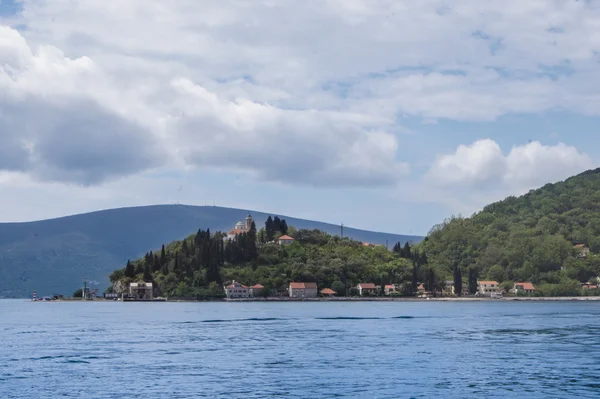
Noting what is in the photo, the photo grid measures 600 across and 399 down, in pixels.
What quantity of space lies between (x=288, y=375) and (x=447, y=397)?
10.1 m

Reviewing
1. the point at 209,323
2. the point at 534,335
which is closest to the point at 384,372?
the point at 534,335

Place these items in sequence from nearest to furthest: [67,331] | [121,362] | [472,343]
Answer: [121,362], [472,343], [67,331]

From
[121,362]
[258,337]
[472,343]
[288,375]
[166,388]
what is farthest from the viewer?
[258,337]

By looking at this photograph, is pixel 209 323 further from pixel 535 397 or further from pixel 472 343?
pixel 535 397

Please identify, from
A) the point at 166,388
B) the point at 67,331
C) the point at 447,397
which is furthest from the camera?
the point at 67,331

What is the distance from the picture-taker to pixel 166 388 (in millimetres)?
40875

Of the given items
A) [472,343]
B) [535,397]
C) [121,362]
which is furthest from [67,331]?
[535,397]

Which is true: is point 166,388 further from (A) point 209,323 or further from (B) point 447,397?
(A) point 209,323

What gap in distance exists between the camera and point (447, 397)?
3809 cm

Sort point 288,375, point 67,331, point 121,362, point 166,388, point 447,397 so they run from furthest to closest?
point 67,331, point 121,362, point 288,375, point 166,388, point 447,397

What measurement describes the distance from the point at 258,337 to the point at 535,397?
118 feet

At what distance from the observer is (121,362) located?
51062 millimetres

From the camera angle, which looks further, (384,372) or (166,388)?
(384,372)

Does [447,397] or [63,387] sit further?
[63,387]
